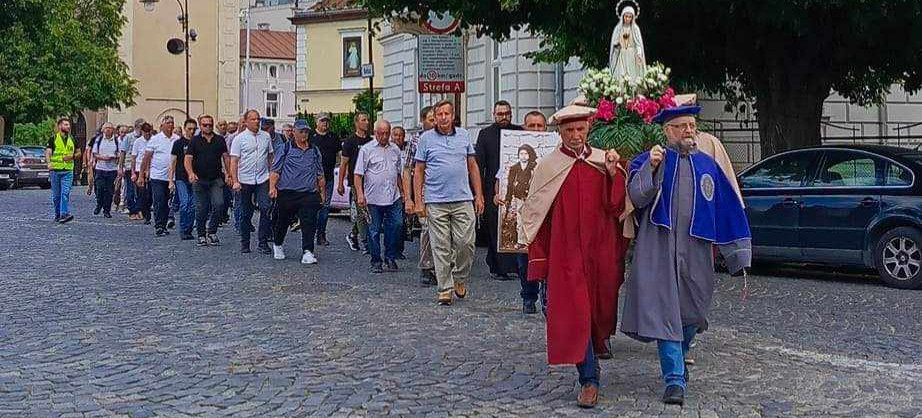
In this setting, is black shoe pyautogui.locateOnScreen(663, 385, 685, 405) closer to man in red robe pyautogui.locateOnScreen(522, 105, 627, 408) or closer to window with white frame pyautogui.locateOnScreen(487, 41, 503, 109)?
man in red robe pyautogui.locateOnScreen(522, 105, 627, 408)

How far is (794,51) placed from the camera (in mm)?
16625

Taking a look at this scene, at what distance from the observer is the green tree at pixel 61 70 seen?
5206 centimetres

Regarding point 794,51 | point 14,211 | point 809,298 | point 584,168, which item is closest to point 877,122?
point 794,51

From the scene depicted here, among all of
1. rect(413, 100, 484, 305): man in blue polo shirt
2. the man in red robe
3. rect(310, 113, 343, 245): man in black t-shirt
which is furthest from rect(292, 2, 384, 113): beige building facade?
the man in red robe

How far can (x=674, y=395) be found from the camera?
7.13 meters

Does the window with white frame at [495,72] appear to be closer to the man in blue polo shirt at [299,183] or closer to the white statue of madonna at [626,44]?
the man in blue polo shirt at [299,183]

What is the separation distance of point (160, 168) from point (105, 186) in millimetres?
4359

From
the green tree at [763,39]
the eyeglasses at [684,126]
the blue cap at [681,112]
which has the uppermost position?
the green tree at [763,39]

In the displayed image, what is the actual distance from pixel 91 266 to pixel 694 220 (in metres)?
9.59

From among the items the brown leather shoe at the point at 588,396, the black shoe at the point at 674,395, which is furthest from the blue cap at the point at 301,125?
the black shoe at the point at 674,395

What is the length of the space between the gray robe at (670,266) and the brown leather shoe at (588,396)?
362 millimetres

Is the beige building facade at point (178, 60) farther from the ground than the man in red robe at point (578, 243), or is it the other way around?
the beige building facade at point (178, 60)

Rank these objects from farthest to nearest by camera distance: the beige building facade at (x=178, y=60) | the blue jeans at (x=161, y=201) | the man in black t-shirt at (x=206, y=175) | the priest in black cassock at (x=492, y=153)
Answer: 1. the beige building facade at (x=178, y=60)
2. the blue jeans at (x=161, y=201)
3. the man in black t-shirt at (x=206, y=175)
4. the priest in black cassock at (x=492, y=153)

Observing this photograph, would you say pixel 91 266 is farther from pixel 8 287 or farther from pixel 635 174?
pixel 635 174
